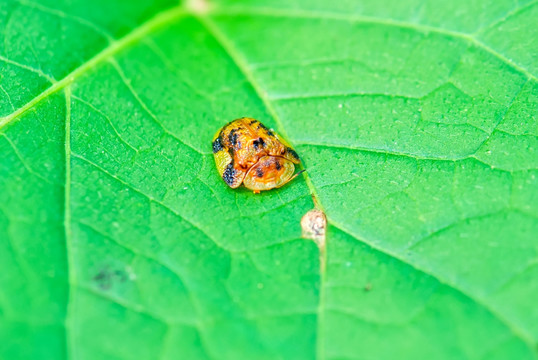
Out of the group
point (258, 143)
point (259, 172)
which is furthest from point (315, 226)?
point (258, 143)

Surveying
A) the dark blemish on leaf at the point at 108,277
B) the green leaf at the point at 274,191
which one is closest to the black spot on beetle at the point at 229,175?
the green leaf at the point at 274,191

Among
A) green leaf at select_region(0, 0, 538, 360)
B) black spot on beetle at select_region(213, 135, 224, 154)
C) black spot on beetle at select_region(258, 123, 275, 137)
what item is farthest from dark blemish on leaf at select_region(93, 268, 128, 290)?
black spot on beetle at select_region(258, 123, 275, 137)

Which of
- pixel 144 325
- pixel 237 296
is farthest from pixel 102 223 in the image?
pixel 237 296

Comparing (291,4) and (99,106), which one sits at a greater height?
(291,4)

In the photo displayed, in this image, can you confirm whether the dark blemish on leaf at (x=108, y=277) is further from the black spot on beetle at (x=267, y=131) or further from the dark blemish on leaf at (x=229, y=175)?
the black spot on beetle at (x=267, y=131)

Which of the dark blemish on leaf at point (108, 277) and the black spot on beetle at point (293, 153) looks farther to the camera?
the black spot on beetle at point (293, 153)

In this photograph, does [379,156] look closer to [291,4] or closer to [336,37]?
[336,37]
